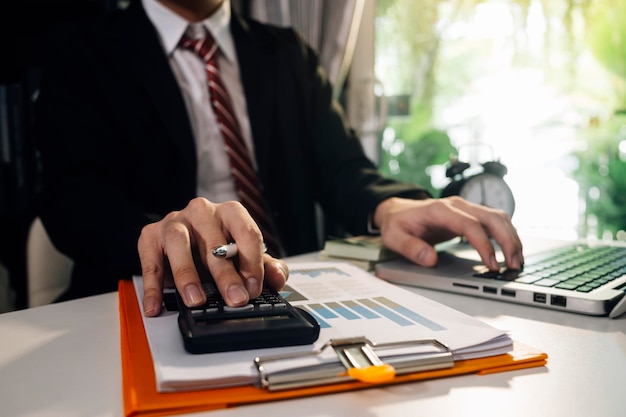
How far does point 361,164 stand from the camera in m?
1.36

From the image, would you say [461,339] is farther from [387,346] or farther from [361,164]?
[361,164]

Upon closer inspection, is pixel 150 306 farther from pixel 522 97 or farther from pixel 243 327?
pixel 522 97

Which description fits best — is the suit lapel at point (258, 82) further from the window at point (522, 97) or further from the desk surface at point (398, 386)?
the desk surface at point (398, 386)

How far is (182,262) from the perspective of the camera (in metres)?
0.54

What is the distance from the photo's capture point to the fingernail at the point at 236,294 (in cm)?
49

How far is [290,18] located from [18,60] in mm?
1001

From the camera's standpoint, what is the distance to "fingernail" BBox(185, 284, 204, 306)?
49cm

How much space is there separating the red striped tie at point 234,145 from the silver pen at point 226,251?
2.40ft

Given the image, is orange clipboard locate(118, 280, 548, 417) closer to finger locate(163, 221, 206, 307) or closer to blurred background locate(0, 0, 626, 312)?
finger locate(163, 221, 206, 307)

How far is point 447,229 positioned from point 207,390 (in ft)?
1.71

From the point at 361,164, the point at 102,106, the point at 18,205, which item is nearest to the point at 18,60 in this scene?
the point at 18,205

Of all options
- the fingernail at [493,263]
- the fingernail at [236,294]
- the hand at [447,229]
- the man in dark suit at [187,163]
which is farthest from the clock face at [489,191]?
the fingernail at [236,294]

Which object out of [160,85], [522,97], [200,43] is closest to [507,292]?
[160,85]

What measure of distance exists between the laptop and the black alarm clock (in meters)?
0.17
